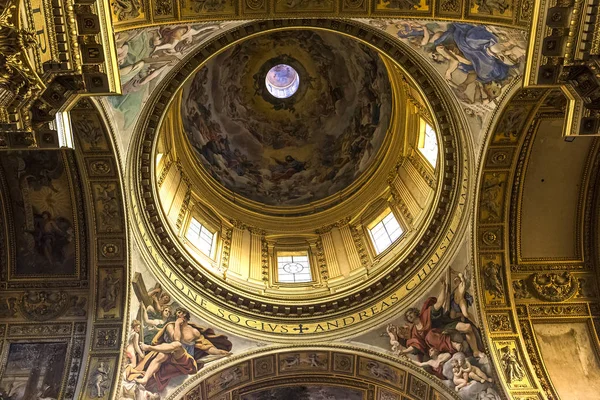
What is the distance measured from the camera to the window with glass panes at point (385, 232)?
59.9 ft

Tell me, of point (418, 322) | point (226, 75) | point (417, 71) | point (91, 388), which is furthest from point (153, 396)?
point (226, 75)

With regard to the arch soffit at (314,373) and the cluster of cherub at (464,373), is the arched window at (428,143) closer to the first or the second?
the cluster of cherub at (464,373)

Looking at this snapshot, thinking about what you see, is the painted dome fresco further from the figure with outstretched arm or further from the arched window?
the figure with outstretched arm

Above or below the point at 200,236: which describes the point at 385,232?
below

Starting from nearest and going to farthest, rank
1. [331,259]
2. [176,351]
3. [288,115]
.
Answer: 1. [176,351]
2. [331,259]
3. [288,115]

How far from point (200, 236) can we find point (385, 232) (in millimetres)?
6073

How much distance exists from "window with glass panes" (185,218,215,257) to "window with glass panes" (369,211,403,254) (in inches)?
214

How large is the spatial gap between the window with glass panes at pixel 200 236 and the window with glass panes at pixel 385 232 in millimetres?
5439

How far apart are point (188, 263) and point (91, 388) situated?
413cm

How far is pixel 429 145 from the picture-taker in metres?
17.8

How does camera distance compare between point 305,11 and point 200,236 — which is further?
point 200,236

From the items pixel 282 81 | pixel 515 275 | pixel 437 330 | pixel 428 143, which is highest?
pixel 282 81

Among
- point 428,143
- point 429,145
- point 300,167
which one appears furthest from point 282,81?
point 429,145

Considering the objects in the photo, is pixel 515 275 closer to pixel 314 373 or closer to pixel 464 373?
pixel 464 373
